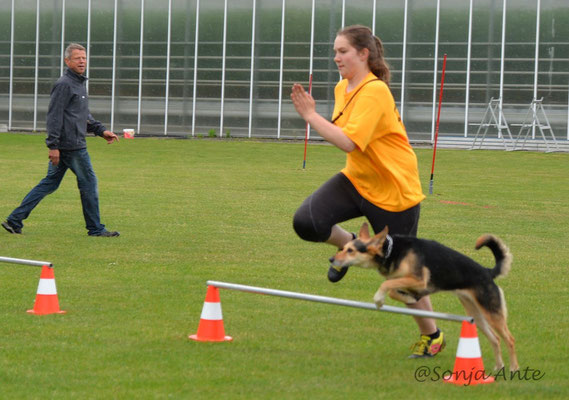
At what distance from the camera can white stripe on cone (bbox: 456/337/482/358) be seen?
5621 millimetres

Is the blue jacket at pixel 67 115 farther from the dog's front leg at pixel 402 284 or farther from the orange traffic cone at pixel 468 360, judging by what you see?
the orange traffic cone at pixel 468 360

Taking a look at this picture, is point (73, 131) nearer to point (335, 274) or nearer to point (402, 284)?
point (335, 274)

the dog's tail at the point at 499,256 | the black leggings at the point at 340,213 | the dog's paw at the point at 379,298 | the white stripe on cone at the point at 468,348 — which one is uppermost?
the black leggings at the point at 340,213

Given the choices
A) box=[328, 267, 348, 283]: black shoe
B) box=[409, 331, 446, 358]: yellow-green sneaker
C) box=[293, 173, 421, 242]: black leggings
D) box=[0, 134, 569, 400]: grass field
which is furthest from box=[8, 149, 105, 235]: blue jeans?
box=[409, 331, 446, 358]: yellow-green sneaker

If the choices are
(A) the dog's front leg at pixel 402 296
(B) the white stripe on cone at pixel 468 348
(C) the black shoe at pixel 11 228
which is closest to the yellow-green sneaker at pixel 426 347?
(A) the dog's front leg at pixel 402 296

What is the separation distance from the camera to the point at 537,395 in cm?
553

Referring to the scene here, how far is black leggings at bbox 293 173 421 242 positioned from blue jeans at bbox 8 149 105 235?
6.25m

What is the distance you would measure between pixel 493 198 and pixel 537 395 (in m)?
15.0

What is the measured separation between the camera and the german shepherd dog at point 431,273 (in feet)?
19.5

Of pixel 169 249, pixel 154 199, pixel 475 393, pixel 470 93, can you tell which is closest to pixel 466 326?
pixel 475 393

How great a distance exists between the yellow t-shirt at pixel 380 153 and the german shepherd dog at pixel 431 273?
55 centimetres

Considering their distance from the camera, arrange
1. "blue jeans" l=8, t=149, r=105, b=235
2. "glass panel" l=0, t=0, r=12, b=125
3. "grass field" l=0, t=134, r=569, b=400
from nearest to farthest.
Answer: "grass field" l=0, t=134, r=569, b=400 < "blue jeans" l=8, t=149, r=105, b=235 < "glass panel" l=0, t=0, r=12, b=125

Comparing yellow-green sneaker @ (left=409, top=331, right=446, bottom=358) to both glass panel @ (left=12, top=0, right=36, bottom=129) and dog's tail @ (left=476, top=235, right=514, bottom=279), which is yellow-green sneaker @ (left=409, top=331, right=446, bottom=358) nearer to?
dog's tail @ (left=476, top=235, right=514, bottom=279)

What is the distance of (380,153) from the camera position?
21.2 feet
